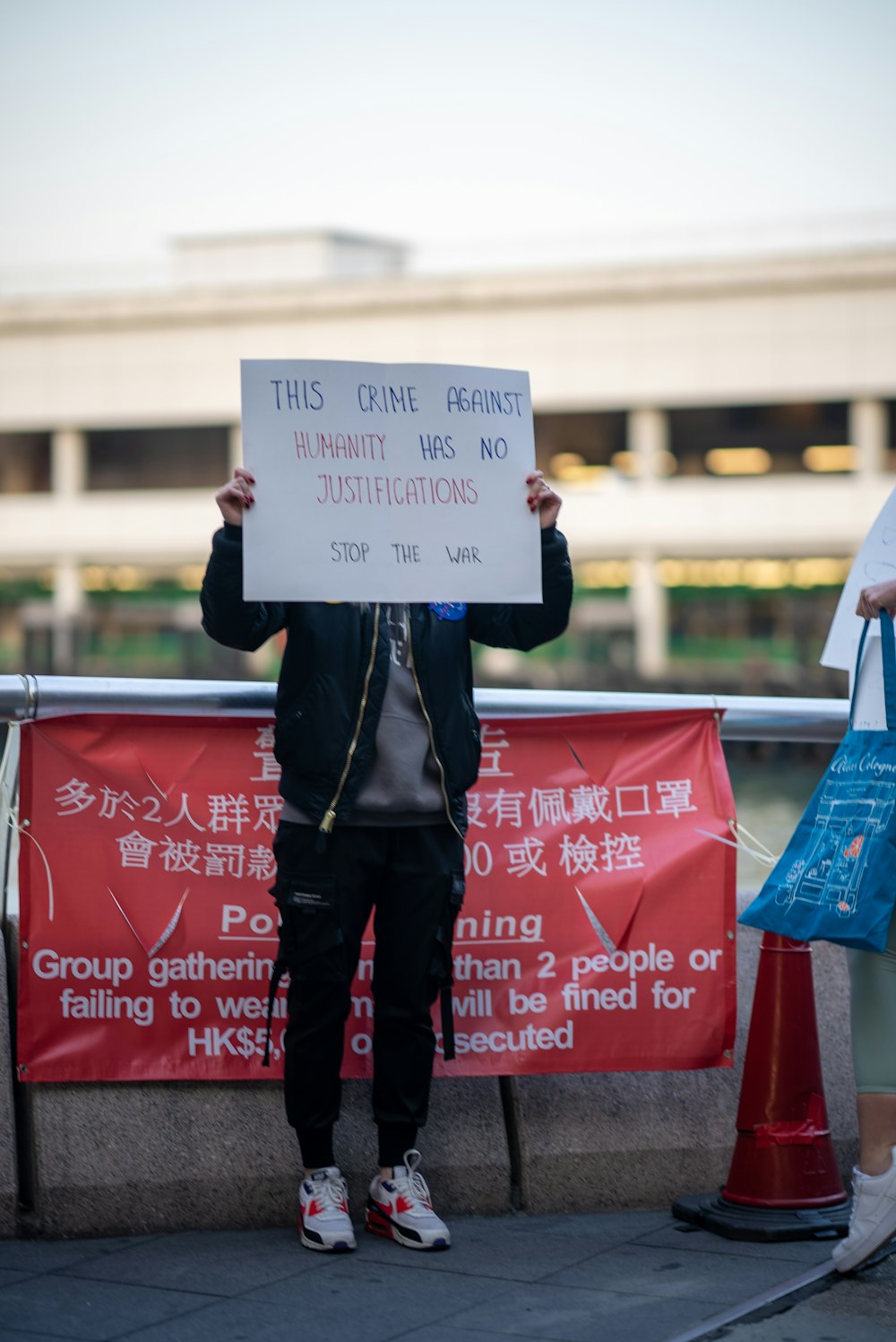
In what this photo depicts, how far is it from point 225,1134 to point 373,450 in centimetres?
186

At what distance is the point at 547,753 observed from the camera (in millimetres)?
4676

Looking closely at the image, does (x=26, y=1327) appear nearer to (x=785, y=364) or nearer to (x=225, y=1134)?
(x=225, y=1134)

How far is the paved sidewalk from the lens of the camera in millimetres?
3438

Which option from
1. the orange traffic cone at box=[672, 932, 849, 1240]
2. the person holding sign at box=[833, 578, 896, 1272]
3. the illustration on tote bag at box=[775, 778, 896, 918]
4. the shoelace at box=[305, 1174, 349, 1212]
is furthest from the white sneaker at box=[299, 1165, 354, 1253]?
the illustration on tote bag at box=[775, 778, 896, 918]

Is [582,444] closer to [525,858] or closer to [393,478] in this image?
[525,858]

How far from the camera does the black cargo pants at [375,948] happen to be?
156 inches

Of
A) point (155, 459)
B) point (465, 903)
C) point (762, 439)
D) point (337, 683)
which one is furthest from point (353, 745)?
point (155, 459)

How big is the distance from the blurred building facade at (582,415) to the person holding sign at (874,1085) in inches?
1747

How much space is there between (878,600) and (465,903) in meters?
1.45

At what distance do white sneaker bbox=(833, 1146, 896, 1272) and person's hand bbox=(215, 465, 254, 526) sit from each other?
216 centimetres

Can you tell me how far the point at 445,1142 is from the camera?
4438mm

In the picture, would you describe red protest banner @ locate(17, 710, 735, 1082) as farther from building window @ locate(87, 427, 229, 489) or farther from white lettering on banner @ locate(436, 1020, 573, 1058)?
building window @ locate(87, 427, 229, 489)

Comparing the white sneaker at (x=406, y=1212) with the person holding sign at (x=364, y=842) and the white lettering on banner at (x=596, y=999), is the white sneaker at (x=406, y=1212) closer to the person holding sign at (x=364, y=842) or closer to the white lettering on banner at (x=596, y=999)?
the person holding sign at (x=364, y=842)

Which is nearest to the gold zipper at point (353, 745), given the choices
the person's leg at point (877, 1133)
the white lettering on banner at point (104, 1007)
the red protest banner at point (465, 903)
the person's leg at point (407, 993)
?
the person's leg at point (407, 993)
